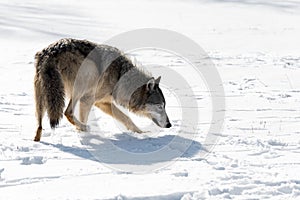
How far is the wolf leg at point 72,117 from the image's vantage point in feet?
25.4

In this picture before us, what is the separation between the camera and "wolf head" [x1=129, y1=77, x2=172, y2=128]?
8047 mm

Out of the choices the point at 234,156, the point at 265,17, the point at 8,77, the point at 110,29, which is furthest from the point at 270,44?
the point at 234,156

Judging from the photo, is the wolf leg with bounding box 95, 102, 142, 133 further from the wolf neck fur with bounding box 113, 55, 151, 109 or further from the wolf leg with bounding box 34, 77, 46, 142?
the wolf leg with bounding box 34, 77, 46, 142

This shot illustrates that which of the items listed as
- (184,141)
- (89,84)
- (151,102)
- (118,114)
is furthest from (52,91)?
(184,141)

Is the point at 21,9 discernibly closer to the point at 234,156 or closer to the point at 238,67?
the point at 238,67

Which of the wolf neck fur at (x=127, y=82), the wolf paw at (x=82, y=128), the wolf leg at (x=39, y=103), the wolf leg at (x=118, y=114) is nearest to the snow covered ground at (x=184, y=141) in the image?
the wolf paw at (x=82, y=128)

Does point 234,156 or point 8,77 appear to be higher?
point 234,156

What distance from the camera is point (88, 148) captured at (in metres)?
6.77

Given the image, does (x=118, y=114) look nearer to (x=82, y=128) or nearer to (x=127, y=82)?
(x=127, y=82)

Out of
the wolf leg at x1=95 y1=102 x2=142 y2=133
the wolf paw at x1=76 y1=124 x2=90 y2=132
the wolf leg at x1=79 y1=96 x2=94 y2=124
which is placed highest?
the wolf leg at x1=79 y1=96 x2=94 y2=124

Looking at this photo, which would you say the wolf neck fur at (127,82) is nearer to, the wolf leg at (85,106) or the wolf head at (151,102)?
the wolf head at (151,102)

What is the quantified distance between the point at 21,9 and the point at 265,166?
22.0 metres

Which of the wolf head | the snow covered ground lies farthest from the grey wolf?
the snow covered ground

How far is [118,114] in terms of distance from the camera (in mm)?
8406
